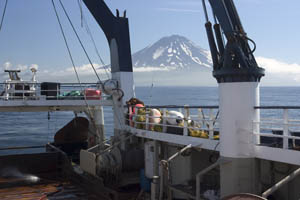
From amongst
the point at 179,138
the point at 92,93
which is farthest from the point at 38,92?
the point at 179,138

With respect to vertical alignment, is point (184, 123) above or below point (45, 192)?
above

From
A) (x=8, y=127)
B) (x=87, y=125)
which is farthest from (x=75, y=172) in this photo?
(x=8, y=127)

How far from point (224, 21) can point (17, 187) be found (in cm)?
Answer: 1318

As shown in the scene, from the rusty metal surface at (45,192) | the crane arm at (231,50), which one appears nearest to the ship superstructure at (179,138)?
the crane arm at (231,50)

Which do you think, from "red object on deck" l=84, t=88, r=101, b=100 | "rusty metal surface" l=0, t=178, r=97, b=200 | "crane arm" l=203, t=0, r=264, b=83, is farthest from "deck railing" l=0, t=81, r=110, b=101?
"crane arm" l=203, t=0, r=264, b=83

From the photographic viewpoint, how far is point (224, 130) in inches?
400

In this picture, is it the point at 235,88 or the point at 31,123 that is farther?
the point at 31,123

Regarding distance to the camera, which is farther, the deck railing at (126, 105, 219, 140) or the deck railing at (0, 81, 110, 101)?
the deck railing at (0, 81, 110, 101)

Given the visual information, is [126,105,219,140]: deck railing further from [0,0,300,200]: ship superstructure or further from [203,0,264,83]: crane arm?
[203,0,264,83]: crane arm

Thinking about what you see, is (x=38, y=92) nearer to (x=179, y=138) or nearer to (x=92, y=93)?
(x=92, y=93)

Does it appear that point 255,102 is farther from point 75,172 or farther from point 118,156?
point 75,172

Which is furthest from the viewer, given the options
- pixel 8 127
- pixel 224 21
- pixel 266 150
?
pixel 8 127

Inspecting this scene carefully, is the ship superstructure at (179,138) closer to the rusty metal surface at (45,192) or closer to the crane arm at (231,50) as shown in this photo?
the crane arm at (231,50)

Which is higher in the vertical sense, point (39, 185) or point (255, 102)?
point (255, 102)
